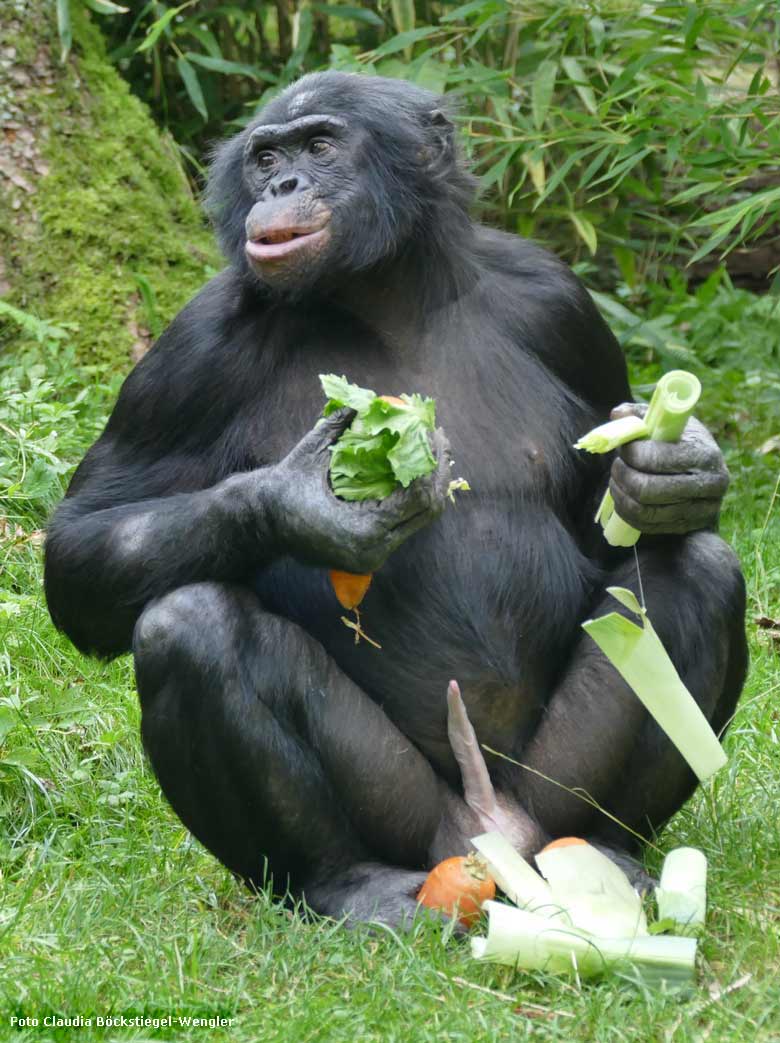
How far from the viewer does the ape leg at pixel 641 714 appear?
455 centimetres

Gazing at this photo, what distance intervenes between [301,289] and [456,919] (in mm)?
1806

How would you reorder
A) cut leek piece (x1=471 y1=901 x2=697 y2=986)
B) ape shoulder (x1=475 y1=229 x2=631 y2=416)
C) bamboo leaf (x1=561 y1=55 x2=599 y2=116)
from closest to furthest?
cut leek piece (x1=471 y1=901 x2=697 y2=986), ape shoulder (x1=475 y1=229 x2=631 y2=416), bamboo leaf (x1=561 y1=55 x2=599 y2=116)

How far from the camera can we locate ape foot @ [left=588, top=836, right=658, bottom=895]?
4.39 meters

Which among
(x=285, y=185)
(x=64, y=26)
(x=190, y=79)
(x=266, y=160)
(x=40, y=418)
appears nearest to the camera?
(x=285, y=185)

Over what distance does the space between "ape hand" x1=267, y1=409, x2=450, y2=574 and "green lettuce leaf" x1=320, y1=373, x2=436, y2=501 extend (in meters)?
0.03

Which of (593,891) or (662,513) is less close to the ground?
(662,513)

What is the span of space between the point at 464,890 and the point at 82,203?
514 centimetres

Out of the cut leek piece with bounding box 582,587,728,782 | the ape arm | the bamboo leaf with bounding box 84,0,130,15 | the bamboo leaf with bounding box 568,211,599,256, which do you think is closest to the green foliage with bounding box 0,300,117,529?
the bamboo leaf with bounding box 84,0,130,15

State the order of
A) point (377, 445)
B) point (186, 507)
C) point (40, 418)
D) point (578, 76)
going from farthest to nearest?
point (578, 76) → point (40, 418) → point (186, 507) → point (377, 445)

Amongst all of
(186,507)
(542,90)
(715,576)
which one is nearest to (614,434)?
(715,576)

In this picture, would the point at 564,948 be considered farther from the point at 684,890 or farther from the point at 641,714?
the point at 641,714

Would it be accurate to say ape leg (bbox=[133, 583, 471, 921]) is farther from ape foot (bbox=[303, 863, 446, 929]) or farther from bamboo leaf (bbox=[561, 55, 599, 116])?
bamboo leaf (bbox=[561, 55, 599, 116])

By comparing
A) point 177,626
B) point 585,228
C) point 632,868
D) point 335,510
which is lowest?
point 585,228

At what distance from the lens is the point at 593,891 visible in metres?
4.12
